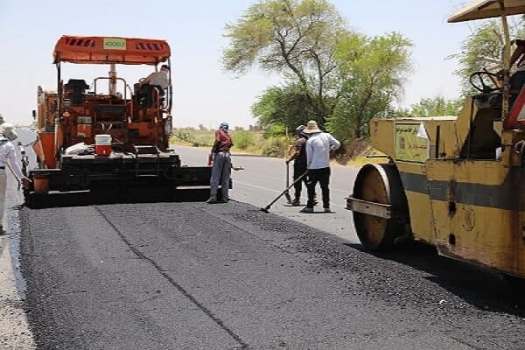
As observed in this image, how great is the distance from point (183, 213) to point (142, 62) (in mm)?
4229

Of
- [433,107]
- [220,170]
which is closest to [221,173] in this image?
[220,170]

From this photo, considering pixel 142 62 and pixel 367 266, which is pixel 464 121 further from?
pixel 142 62

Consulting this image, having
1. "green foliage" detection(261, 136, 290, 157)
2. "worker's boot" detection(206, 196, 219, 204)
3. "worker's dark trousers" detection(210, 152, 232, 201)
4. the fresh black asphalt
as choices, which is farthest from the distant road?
"green foliage" detection(261, 136, 290, 157)

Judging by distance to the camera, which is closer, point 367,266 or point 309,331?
point 309,331

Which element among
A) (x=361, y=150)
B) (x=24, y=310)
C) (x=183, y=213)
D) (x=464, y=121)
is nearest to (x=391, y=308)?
(x=464, y=121)

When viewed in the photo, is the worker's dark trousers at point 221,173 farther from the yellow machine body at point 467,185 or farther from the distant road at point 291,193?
the yellow machine body at point 467,185

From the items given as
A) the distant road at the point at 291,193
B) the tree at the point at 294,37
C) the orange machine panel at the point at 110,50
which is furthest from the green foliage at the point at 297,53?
the orange machine panel at the point at 110,50

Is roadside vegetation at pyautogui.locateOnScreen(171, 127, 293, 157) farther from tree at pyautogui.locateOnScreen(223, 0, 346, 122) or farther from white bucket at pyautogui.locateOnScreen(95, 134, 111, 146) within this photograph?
white bucket at pyautogui.locateOnScreen(95, 134, 111, 146)

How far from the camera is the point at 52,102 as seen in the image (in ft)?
47.6

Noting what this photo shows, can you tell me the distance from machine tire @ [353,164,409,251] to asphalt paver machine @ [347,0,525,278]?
1 centimetres

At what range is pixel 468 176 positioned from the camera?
236 inches

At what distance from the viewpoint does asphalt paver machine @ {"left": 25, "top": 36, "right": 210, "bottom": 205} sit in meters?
12.8

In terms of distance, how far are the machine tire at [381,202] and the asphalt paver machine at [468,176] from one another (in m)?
0.01

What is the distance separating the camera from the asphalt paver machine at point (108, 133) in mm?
12797
